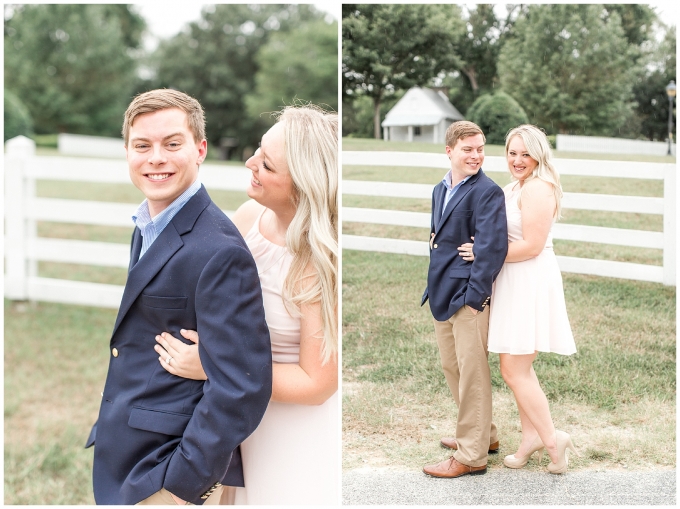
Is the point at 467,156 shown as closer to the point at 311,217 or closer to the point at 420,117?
the point at 420,117

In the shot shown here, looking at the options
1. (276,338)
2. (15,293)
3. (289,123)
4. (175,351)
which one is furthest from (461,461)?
(15,293)

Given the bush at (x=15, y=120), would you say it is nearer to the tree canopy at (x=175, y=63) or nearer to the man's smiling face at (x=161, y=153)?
the tree canopy at (x=175, y=63)

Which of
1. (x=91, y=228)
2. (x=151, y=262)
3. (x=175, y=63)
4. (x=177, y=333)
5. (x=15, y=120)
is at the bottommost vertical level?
(x=91, y=228)

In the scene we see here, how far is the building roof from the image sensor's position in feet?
8.57

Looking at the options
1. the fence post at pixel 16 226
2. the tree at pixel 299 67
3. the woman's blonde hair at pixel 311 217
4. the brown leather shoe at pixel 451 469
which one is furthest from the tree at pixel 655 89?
the tree at pixel 299 67

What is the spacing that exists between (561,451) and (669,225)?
0.99 m

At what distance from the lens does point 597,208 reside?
262 centimetres

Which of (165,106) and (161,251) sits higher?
(165,106)

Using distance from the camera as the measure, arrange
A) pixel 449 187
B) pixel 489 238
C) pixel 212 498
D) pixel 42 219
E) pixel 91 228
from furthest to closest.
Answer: pixel 91 228 → pixel 42 219 → pixel 449 187 → pixel 489 238 → pixel 212 498

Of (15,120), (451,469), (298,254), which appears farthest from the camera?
(15,120)

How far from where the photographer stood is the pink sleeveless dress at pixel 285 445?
85.7 inches

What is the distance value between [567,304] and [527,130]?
672mm

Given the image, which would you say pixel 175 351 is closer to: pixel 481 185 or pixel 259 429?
pixel 259 429

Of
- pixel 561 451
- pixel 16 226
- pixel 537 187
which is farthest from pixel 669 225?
pixel 16 226
